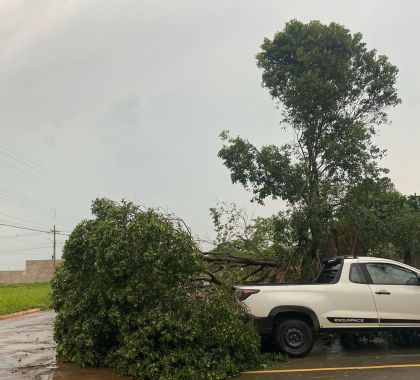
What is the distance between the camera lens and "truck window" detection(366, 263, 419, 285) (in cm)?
919

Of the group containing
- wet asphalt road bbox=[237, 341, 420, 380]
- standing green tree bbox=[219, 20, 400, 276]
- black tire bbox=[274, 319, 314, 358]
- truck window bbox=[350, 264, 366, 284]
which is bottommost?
wet asphalt road bbox=[237, 341, 420, 380]

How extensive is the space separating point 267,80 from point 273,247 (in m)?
5.34

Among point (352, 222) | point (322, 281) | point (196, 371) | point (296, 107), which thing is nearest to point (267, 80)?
point (296, 107)

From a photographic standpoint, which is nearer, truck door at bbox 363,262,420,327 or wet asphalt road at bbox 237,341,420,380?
wet asphalt road at bbox 237,341,420,380

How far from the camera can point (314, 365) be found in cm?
823

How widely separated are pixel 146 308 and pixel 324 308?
304cm

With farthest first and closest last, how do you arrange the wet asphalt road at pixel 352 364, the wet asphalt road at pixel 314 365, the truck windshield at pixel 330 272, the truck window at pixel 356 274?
the truck windshield at pixel 330 272
the truck window at pixel 356 274
the wet asphalt road at pixel 314 365
the wet asphalt road at pixel 352 364

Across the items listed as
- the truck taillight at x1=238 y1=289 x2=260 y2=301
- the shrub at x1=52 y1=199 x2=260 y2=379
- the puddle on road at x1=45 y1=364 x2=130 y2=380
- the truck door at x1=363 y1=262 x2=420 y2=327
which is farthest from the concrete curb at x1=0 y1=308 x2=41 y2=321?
the truck door at x1=363 y1=262 x2=420 y2=327

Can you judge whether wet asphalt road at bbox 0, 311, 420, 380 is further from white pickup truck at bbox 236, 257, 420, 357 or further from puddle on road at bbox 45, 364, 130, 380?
white pickup truck at bbox 236, 257, 420, 357

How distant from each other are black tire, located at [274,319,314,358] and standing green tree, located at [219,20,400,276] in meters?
4.96

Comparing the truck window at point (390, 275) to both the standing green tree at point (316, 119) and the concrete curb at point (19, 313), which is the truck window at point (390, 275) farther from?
the concrete curb at point (19, 313)

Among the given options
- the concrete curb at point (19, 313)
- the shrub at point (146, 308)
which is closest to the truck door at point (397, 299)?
the shrub at point (146, 308)

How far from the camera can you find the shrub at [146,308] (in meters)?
7.79

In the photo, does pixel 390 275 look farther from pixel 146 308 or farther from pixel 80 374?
pixel 80 374
